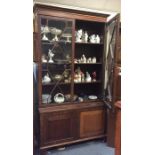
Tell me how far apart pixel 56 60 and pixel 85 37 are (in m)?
0.62

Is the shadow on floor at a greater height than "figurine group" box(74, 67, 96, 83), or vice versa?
"figurine group" box(74, 67, 96, 83)

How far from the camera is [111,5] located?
3.23 metres

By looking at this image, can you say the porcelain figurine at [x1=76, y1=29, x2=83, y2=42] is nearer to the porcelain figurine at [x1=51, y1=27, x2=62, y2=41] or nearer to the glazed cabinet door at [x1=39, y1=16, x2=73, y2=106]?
the glazed cabinet door at [x1=39, y1=16, x2=73, y2=106]

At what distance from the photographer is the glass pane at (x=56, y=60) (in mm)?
2641

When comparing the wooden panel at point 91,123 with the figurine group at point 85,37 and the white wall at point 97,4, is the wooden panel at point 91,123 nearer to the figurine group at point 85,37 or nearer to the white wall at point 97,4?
the figurine group at point 85,37

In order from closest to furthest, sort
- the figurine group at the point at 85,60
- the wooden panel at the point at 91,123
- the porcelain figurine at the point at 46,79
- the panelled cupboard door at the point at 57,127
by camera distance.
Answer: the panelled cupboard door at the point at 57,127
the porcelain figurine at the point at 46,79
the wooden panel at the point at 91,123
the figurine group at the point at 85,60

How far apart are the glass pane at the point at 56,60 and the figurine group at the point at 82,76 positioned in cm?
17

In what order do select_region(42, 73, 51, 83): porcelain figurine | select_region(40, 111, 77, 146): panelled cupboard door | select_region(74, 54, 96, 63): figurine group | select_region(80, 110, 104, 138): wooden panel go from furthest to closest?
select_region(74, 54, 96, 63): figurine group
select_region(80, 110, 104, 138): wooden panel
select_region(42, 73, 51, 83): porcelain figurine
select_region(40, 111, 77, 146): panelled cupboard door

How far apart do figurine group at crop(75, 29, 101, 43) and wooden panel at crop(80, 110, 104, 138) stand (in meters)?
1.13

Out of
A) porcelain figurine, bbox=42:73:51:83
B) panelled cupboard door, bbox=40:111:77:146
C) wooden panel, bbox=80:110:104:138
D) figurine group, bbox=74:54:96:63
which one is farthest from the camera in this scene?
figurine group, bbox=74:54:96:63

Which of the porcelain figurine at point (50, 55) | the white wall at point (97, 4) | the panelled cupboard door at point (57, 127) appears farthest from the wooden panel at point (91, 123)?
the white wall at point (97, 4)

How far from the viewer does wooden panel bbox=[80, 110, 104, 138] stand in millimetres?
2850

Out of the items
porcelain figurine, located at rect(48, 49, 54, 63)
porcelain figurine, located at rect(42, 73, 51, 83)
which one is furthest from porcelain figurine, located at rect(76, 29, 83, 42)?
porcelain figurine, located at rect(42, 73, 51, 83)
